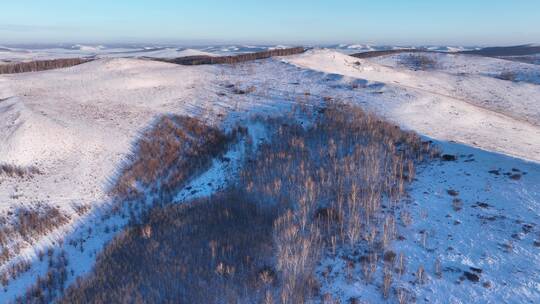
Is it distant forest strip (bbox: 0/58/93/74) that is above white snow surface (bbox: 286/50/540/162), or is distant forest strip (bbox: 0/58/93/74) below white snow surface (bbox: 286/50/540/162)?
above

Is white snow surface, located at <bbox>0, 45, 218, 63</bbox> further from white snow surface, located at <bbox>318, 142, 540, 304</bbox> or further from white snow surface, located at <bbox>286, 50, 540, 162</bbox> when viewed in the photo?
white snow surface, located at <bbox>318, 142, 540, 304</bbox>

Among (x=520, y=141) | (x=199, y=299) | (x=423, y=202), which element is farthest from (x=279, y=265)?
(x=520, y=141)

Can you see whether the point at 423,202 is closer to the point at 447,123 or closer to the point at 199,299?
the point at 199,299

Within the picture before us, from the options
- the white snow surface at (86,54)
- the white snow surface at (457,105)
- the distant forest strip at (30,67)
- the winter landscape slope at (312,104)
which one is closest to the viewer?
the winter landscape slope at (312,104)

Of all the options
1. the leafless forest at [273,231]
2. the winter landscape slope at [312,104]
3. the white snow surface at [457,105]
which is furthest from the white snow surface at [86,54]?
the leafless forest at [273,231]

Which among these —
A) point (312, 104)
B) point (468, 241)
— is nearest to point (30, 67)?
point (312, 104)

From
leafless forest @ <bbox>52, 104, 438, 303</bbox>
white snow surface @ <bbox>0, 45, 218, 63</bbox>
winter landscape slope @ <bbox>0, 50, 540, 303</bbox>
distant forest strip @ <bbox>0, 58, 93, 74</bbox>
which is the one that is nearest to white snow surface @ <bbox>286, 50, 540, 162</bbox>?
winter landscape slope @ <bbox>0, 50, 540, 303</bbox>

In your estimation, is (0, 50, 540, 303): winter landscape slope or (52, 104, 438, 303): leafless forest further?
(0, 50, 540, 303): winter landscape slope

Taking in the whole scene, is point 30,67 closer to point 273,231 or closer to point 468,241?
point 273,231

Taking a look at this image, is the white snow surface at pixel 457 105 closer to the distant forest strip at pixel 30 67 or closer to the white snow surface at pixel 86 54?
the distant forest strip at pixel 30 67
